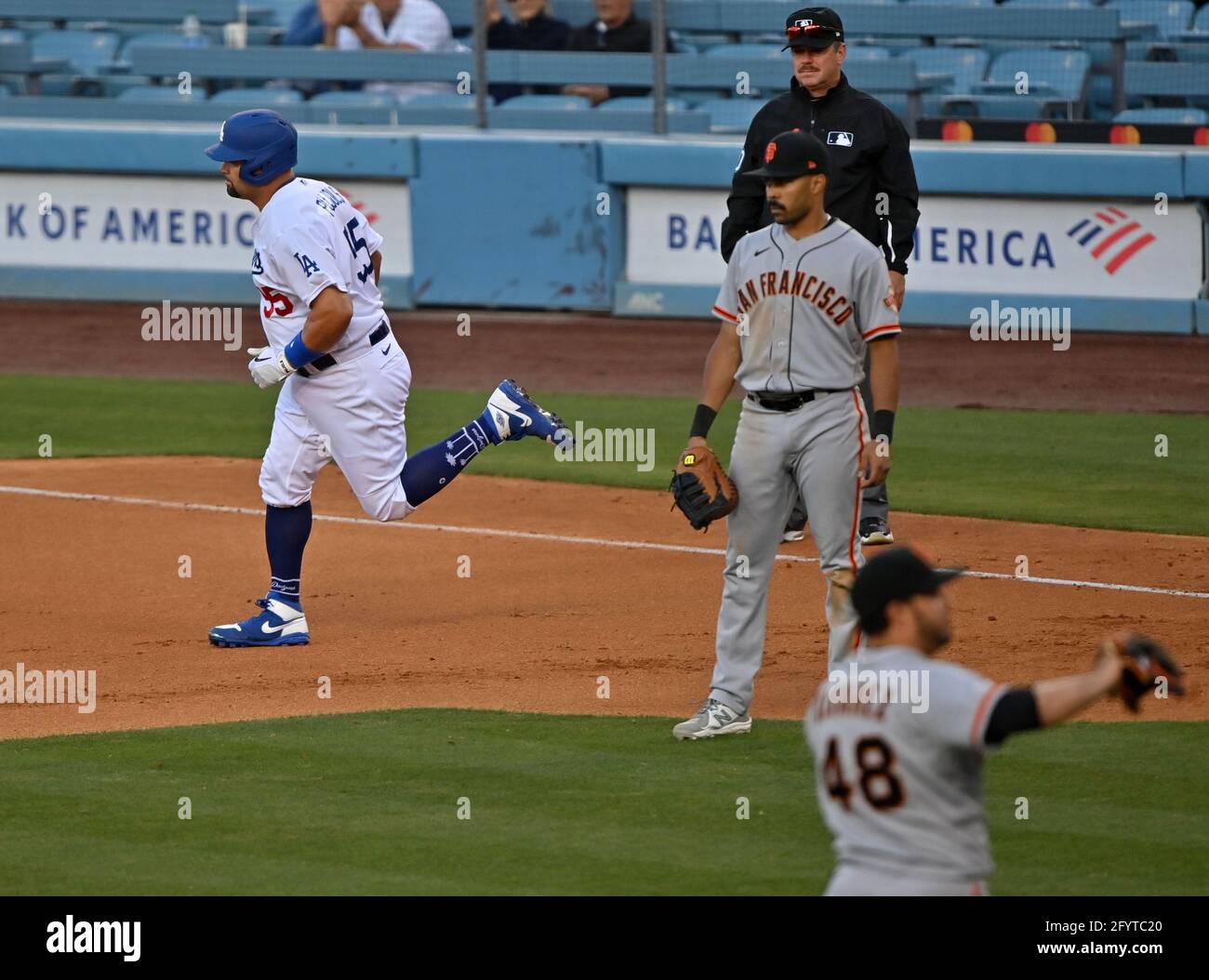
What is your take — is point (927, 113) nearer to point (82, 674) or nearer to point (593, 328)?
point (593, 328)

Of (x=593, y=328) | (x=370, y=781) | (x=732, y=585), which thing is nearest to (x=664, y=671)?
(x=732, y=585)

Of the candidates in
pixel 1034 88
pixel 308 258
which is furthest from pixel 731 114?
pixel 308 258

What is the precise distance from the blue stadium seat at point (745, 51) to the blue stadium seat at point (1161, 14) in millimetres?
2928

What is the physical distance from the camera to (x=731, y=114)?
1734cm

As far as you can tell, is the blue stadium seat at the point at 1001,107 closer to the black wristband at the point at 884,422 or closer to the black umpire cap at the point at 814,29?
the black umpire cap at the point at 814,29

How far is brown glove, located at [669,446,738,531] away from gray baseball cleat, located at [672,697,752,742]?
629 mm

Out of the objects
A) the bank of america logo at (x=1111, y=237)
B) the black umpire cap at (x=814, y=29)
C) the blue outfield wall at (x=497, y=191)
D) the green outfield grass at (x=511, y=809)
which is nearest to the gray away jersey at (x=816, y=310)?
the green outfield grass at (x=511, y=809)

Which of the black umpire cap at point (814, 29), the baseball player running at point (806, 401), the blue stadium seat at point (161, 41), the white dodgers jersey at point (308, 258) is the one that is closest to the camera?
the baseball player running at point (806, 401)

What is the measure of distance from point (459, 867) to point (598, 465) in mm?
7203

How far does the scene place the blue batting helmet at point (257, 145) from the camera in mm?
7797

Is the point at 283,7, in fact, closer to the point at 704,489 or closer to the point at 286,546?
the point at 286,546

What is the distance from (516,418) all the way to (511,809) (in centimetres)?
290

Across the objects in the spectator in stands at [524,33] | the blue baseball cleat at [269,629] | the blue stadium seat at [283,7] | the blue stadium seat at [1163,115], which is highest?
the blue stadium seat at [283,7]
